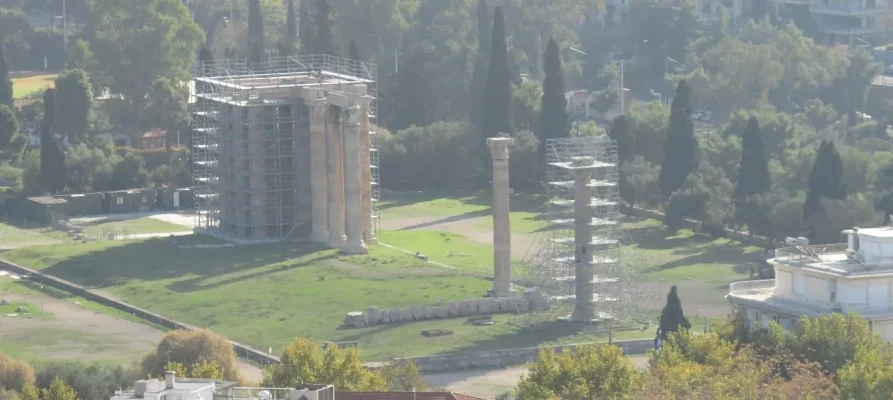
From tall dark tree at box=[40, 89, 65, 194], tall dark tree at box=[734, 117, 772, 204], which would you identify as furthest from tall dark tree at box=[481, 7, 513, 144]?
tall dark tree at box=[40, 89, 65, 194]

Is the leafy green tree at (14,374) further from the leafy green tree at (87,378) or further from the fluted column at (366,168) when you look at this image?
the fluted column at (366,168)

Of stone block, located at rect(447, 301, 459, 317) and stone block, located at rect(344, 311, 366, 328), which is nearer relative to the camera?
stone block, located at rect(344, 311, 366, 328)

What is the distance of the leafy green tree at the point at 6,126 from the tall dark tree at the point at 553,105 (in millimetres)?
33945

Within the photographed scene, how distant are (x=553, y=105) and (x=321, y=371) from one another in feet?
266

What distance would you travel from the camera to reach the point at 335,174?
145375 millimetres

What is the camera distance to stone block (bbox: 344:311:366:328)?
404 feet

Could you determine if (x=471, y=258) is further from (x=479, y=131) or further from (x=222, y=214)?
(x=479, y=131)

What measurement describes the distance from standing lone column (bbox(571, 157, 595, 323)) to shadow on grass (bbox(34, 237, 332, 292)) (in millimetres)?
19736

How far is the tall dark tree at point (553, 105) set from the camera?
170875 millimetres

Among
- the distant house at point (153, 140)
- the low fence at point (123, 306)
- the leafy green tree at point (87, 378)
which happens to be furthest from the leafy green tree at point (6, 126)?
the leafy green tree at point (87, 378)

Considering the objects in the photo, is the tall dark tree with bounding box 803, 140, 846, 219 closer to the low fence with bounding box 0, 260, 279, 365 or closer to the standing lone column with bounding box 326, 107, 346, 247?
the standing lone column with bounding box 326, 107, 346, 247

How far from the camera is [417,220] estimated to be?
16025 cm

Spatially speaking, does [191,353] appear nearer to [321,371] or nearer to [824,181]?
[321,371]

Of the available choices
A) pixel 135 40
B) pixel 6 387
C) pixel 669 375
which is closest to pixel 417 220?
pixel 135 40
